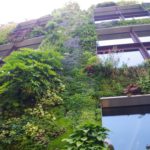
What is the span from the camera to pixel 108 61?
35.7ft

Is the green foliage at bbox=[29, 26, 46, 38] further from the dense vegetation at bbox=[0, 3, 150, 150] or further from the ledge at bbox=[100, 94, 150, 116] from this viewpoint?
the ledge at bbox=[100, 94, 150, 116]

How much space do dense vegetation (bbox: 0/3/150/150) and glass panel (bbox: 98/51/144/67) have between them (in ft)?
1.90

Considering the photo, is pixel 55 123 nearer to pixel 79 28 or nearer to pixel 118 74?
pixel 118 74

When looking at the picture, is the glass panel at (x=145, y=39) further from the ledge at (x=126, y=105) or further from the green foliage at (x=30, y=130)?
the green foliage at (x=30, y=130)

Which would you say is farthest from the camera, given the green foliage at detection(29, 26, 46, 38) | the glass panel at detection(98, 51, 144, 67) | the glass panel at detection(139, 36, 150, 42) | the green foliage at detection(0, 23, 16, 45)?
the green foliage at detection(0, 23, 16, 45)

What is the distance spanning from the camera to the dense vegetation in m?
7.30

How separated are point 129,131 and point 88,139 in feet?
6.23

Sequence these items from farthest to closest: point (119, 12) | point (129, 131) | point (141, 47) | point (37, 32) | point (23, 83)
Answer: point (119, 12), point (37, 32), point (141, 47), point (23, 83), point (129, 131)

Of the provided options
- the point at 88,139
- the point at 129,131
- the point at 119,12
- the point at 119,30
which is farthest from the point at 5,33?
the point at 88,139

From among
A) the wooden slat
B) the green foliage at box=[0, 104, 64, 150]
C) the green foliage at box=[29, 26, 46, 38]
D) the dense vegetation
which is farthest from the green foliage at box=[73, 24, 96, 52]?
the green foliage at box=[0, 104, 64, 150]

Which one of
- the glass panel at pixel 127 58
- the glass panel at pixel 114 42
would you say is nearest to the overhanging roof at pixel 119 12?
the glass panel at pixel 114 42

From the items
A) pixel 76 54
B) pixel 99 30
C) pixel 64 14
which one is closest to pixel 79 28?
pixel 99 30

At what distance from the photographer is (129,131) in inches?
317

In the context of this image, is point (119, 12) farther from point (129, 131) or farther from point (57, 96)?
point (129, 131)
